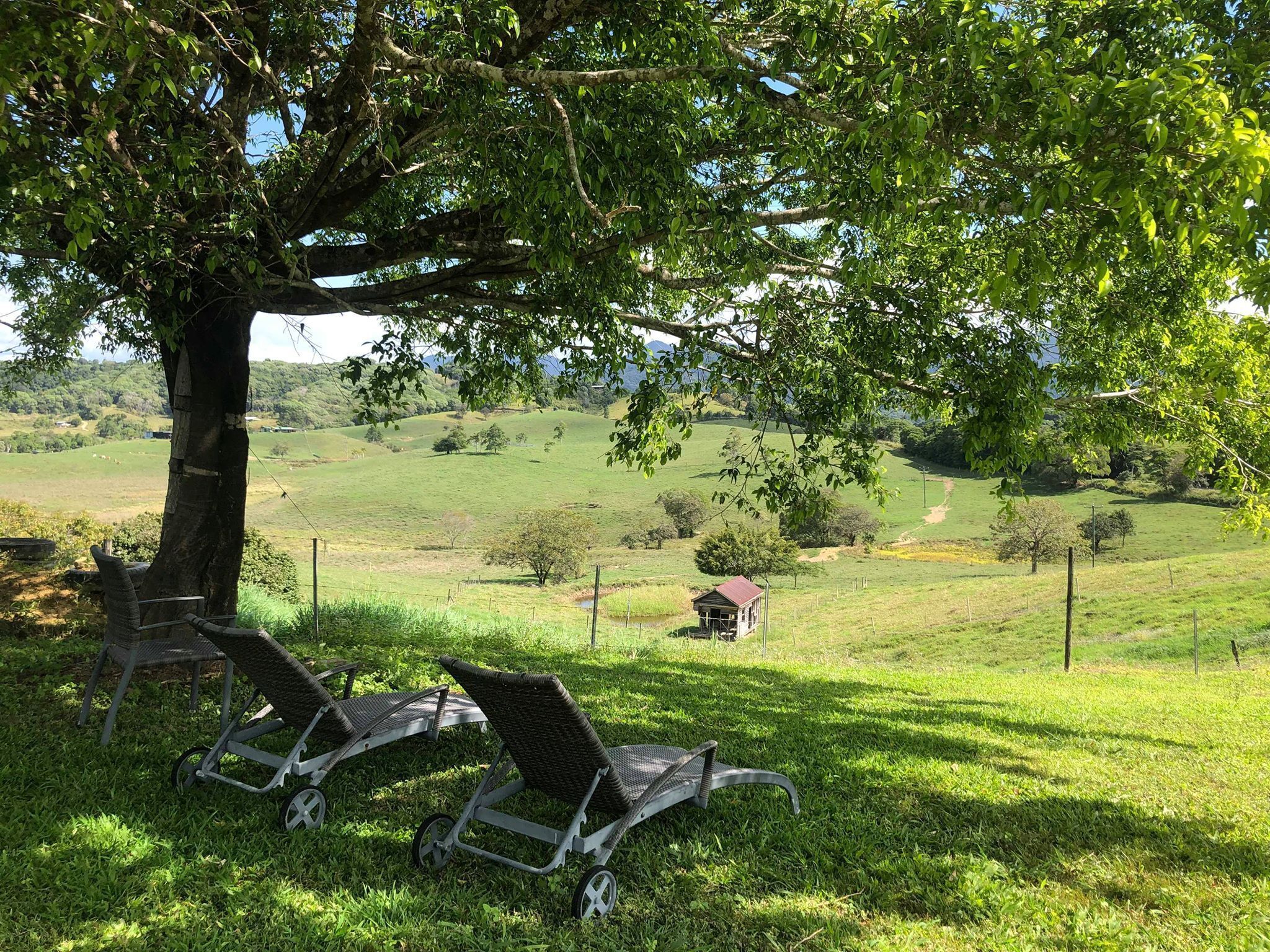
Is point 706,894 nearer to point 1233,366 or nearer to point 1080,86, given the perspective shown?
point 1080,86

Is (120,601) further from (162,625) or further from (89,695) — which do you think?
(162,625)

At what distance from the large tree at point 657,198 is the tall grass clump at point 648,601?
36472 millimetres

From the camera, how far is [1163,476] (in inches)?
2598

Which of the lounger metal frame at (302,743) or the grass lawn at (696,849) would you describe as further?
the lounger metal frame at (302,743)

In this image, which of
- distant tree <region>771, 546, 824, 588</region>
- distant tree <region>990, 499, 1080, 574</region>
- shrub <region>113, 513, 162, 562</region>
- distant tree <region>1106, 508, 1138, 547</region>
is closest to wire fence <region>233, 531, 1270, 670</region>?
shrub <region>113, 513, 162, 562</region>

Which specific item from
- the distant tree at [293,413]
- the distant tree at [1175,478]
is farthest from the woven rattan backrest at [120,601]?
the distant tree at [293,413]

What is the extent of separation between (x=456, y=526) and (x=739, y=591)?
3438 cm

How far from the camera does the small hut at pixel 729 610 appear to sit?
39.5 meters

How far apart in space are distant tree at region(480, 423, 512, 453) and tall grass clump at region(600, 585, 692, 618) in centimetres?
4441

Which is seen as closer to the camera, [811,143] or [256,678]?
[256,678]

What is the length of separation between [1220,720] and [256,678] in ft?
32.4

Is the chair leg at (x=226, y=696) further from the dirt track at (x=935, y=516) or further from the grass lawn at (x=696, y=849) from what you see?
the dirt track at (x=935, y=516)

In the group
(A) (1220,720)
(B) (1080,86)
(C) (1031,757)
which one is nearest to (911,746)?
(C) (1031,757)

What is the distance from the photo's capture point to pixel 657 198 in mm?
4898
